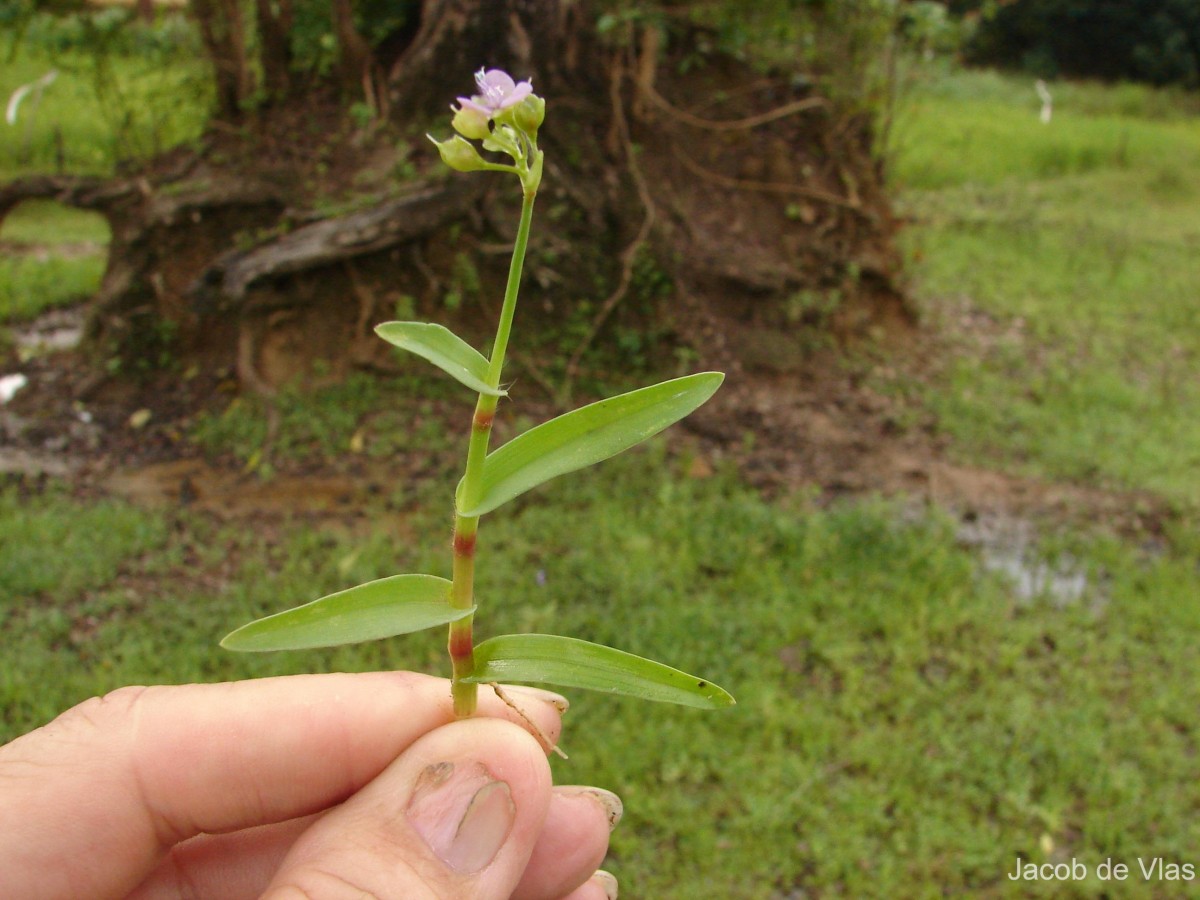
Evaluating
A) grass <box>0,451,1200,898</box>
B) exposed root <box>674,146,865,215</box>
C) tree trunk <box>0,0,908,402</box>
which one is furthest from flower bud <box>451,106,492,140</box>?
exposed root <box>674,146,865,215</box>

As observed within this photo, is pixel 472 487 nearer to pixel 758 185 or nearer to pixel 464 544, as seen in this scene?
pixel 464 544

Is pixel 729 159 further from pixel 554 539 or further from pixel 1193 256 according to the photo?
pixel 1193 256

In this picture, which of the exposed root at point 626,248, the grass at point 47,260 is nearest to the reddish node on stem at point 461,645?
the exposed root at point 626,248

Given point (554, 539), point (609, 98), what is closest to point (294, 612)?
point (554, 539)

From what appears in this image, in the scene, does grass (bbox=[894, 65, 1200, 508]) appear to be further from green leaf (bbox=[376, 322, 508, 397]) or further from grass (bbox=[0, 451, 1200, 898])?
green leaf (bbox=[376, 322, 508, 397])

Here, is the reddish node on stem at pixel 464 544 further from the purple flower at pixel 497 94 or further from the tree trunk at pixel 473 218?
the tree trunk at pixel 473 218

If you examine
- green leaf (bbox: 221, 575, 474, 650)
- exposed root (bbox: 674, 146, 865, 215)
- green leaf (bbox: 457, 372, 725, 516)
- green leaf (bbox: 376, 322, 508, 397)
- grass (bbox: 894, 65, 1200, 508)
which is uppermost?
green leaf (bbox: 376, 322, 508, 397)
